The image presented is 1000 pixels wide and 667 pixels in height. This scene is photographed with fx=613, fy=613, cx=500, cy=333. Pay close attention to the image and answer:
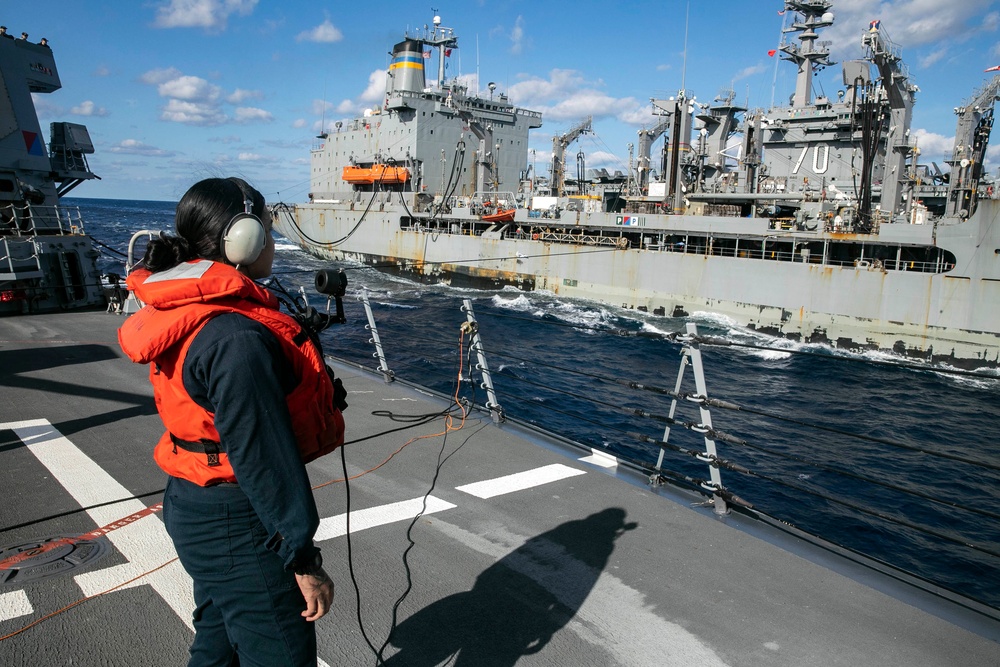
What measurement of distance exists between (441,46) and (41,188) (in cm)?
3343

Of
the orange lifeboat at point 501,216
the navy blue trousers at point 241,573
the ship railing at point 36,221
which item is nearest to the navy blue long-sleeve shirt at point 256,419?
the navy blue trousers at point 241,573

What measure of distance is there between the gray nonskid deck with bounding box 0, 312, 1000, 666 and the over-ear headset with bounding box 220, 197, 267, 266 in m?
1.63

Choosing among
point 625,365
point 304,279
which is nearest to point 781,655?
point 625,365

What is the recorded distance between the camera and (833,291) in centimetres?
2078

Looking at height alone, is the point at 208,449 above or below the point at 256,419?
A: below

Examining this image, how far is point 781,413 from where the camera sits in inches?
545

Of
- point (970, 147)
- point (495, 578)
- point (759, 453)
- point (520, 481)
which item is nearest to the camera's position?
point (495, 578)

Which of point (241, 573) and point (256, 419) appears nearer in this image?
point (256, 419)

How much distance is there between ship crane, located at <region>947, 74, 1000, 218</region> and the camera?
2286 cm

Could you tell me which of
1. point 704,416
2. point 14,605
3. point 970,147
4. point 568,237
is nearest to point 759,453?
point 704,416

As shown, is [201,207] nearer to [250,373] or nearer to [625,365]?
[250,373]

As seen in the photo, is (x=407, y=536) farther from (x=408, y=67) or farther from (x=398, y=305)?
(x=408, y=67)

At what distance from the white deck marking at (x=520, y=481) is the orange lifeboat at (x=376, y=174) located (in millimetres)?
34991

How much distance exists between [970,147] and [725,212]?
31.1 feet
